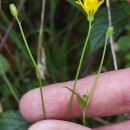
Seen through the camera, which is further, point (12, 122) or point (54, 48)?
point (54, 48)

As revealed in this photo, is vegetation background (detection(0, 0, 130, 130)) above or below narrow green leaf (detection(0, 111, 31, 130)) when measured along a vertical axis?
above

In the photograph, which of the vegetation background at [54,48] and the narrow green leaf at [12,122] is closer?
the narrow green leaf at [12,122]

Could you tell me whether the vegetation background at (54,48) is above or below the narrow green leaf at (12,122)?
above

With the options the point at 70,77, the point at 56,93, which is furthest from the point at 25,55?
the point at 56,93

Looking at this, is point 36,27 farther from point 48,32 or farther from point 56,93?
point 56,93

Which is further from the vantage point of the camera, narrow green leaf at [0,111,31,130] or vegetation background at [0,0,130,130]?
vegetation background at [0,0,130,130]

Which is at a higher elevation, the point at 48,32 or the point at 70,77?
the point at 48,32

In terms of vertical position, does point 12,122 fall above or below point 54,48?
below

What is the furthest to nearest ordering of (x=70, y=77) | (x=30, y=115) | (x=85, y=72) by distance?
(x=70, y=77)
(x=85, y=72)
(x=30, y=115)
